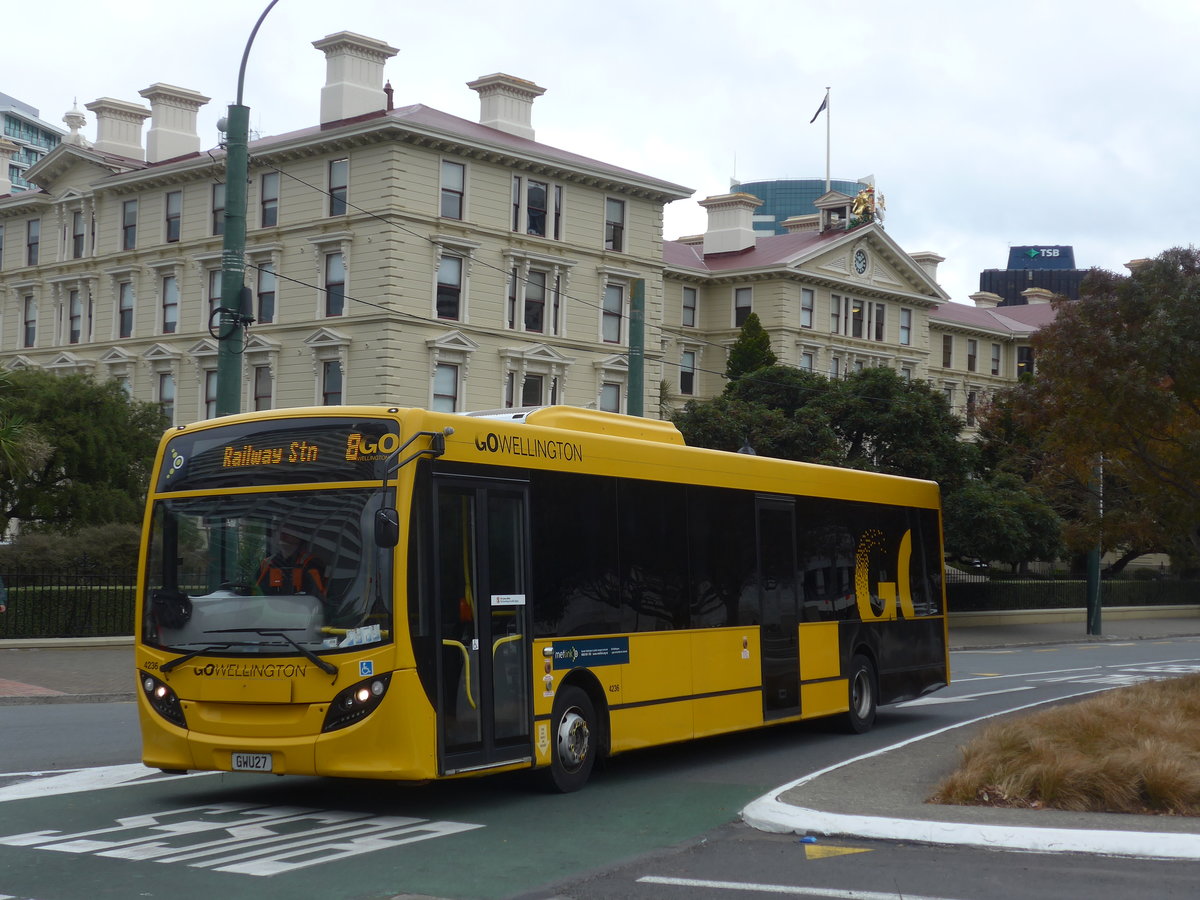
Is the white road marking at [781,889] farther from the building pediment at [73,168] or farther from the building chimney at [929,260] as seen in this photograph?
the building chimney at [929,260]

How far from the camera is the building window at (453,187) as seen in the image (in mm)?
49406

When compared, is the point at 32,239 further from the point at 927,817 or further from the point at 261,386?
the point at 927,817

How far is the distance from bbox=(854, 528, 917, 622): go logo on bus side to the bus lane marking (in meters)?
→ 7.53

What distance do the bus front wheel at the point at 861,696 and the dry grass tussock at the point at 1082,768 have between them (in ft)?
13.3

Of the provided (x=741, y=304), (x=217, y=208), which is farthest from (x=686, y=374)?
(x=217, y=208)

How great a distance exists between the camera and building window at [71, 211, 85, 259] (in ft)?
194

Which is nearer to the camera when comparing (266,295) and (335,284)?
(335,284)

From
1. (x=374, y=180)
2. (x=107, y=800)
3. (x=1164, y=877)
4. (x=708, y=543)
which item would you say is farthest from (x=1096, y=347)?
(x=374, y=180)

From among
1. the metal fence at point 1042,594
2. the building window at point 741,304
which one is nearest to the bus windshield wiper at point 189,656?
the metal fence at point 1042,594

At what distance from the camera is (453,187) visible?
49625 mm

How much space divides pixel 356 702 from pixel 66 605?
17485 mm

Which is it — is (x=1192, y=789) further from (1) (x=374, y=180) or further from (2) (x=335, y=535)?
(1) (x=374, y=180)

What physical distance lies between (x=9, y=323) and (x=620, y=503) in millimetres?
55539

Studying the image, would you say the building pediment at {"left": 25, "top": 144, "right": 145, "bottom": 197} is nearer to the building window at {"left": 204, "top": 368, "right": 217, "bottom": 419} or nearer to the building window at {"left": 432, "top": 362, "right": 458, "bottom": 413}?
the building window at {"left": 204, "top": 368, "right": 217, "bottom": 419}
